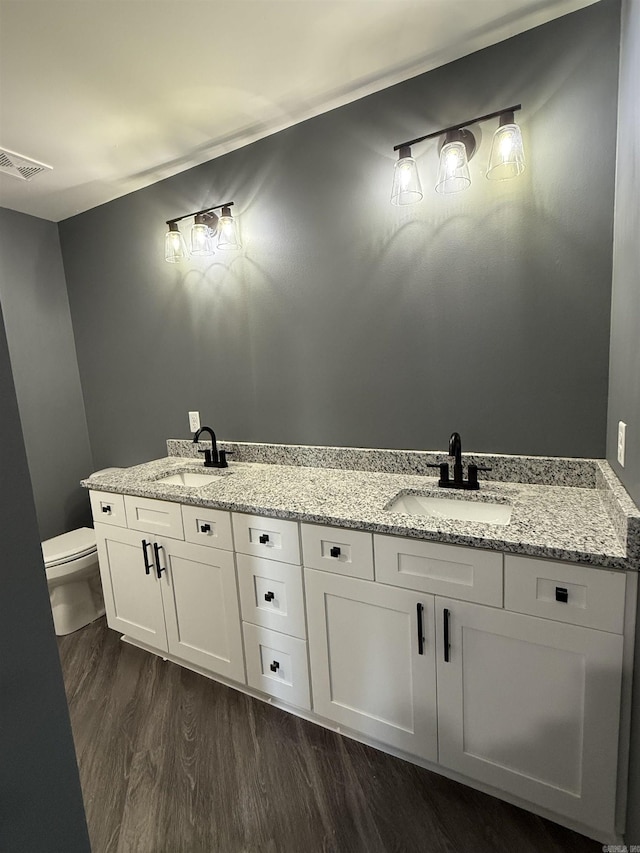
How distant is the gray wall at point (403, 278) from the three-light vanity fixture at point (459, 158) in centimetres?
5

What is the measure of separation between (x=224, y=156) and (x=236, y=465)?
160 cm

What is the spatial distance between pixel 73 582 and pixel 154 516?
3.10 feet

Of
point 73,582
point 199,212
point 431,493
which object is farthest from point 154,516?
point 199,212

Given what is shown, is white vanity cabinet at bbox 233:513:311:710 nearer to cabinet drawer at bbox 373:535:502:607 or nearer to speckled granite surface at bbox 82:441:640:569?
speckled granite surface at bbox 82:441:640:569

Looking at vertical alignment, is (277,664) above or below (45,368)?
below

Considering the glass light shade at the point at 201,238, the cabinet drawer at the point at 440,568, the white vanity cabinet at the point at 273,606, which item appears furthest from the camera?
the glass light shade at the point at 201,238

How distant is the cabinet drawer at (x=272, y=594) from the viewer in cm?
155

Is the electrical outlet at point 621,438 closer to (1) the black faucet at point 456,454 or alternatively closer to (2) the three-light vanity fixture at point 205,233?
(1) the black faucet at point 456,454

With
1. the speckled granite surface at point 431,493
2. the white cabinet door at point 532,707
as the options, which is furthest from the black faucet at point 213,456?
the white cabinet door at point 532,707

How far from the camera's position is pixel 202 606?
1830 mm

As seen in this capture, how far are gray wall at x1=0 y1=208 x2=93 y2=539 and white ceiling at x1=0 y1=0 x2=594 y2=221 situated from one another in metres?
0.86

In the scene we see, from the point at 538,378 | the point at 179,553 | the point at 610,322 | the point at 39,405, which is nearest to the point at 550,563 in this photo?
the point at 538,378

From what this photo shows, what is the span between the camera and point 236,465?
2.31 meters

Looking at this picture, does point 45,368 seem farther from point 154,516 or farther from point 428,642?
point 428,642
